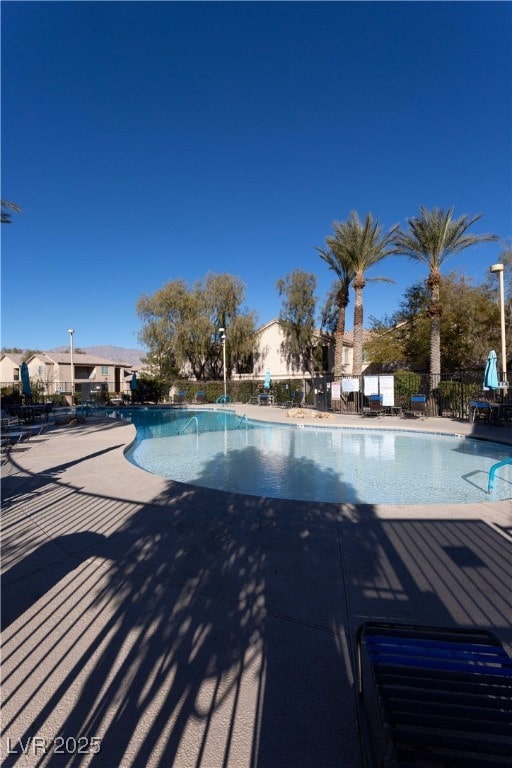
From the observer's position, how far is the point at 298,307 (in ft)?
98.0

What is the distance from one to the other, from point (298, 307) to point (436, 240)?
14.0 m

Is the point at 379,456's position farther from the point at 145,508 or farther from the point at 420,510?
the point at 145,508

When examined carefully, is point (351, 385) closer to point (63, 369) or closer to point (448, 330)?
point (448, 330)

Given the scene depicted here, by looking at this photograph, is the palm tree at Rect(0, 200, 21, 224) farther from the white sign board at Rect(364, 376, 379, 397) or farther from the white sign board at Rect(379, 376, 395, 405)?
the white sign board at Rect(379, 376, 395, 405)

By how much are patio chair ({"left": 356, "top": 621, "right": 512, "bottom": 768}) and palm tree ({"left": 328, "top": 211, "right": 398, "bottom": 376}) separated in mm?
17378

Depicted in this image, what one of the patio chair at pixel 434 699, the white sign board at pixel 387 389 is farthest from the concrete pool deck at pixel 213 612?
the white sign board at pixel 387 389

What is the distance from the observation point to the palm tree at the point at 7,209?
1016cm

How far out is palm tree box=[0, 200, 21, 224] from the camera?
10.2 metres

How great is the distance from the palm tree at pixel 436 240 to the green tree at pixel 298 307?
42.0ft

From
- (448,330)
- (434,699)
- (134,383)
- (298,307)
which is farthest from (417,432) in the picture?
(134,383)

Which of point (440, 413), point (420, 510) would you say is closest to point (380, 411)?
point (440, 413)

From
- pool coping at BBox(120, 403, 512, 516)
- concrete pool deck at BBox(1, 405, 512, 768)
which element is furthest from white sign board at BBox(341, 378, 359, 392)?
concrete pool deck at BBox(1, 405, 512, 768)

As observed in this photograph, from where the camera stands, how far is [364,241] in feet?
60.5

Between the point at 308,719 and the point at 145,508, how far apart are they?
3.56m
